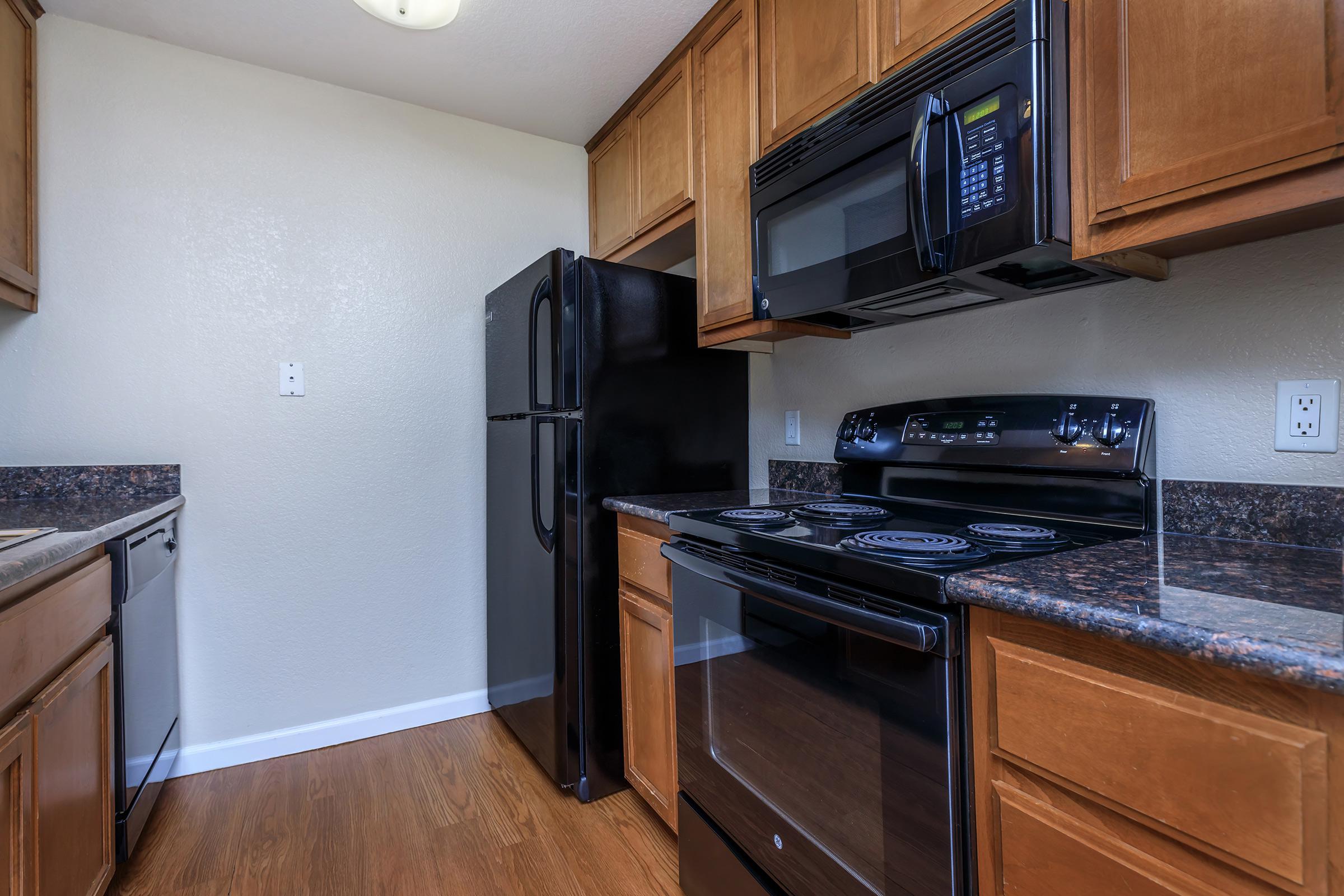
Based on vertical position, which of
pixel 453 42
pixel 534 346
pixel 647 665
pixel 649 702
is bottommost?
pixel 649 702

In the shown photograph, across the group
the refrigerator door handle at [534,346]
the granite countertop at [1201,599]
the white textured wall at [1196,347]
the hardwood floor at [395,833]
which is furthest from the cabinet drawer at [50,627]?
the white textured wall at [1196,347]

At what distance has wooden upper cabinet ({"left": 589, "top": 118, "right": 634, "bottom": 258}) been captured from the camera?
235 cm

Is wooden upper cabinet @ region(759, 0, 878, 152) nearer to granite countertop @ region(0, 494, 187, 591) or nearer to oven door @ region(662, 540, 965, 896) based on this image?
oven door @ region(662, 540, 965, 896)

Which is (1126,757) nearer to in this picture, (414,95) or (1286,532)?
(1286,532)

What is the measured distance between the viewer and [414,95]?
2.34 meters

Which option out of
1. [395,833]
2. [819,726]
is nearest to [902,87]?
[819,726]

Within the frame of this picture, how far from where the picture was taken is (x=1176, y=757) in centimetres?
63

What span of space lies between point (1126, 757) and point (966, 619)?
218mm

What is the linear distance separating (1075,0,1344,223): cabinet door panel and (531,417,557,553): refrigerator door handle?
4.74 feet

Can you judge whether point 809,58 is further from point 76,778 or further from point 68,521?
point 76,778

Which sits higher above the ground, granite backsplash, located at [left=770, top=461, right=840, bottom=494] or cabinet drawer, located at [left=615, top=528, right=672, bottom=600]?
granite backsplash, located at [left=770, top=461, right=840, bottom=494]

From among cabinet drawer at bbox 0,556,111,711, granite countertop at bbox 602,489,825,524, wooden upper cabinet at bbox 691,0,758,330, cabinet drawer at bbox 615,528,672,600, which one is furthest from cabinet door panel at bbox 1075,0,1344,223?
cabinet drawer at bbox 0,556,111,711

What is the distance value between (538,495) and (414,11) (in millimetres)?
1340

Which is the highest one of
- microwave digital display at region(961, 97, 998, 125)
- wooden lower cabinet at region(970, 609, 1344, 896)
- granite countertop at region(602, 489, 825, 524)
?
microwave digital display at region(961, 97, 998, 125)
